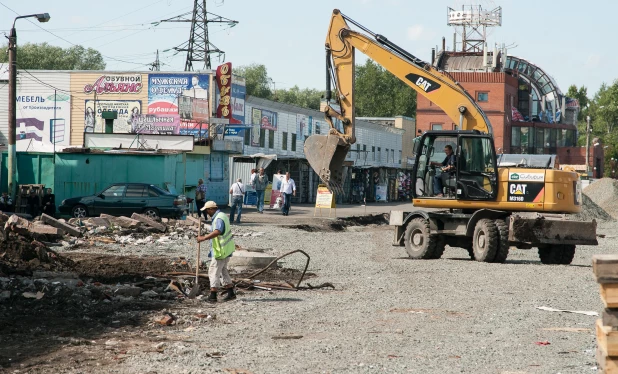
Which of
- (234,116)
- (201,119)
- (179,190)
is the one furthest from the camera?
(234,116)

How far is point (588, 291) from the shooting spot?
15.6 metres

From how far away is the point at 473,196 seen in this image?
69.1 feet

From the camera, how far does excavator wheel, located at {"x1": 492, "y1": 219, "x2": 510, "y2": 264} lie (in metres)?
20.3

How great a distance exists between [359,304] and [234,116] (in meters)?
37.4

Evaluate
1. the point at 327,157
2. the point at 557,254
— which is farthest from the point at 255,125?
the point at 557,254

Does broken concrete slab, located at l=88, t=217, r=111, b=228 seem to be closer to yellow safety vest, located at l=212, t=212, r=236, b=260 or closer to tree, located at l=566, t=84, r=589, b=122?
yellow safety vest, located at l=212, t=212, r=236, b=260

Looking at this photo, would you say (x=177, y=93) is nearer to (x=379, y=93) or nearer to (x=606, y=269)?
(x=606, y=269)

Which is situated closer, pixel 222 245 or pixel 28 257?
pixel 222 245

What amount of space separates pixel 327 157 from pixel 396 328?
40.8 feet

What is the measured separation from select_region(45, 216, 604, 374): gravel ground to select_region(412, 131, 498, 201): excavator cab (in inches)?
91.3

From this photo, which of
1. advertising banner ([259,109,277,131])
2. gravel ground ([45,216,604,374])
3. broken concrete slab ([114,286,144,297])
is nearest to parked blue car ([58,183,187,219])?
gravel ground ([45,216,604,374])

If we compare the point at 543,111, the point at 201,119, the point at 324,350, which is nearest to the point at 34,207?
the point at 201,119

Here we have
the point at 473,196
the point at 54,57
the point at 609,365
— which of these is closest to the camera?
the point at 609,365

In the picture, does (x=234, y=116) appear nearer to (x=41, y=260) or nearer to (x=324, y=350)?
(x=41, y=260)
